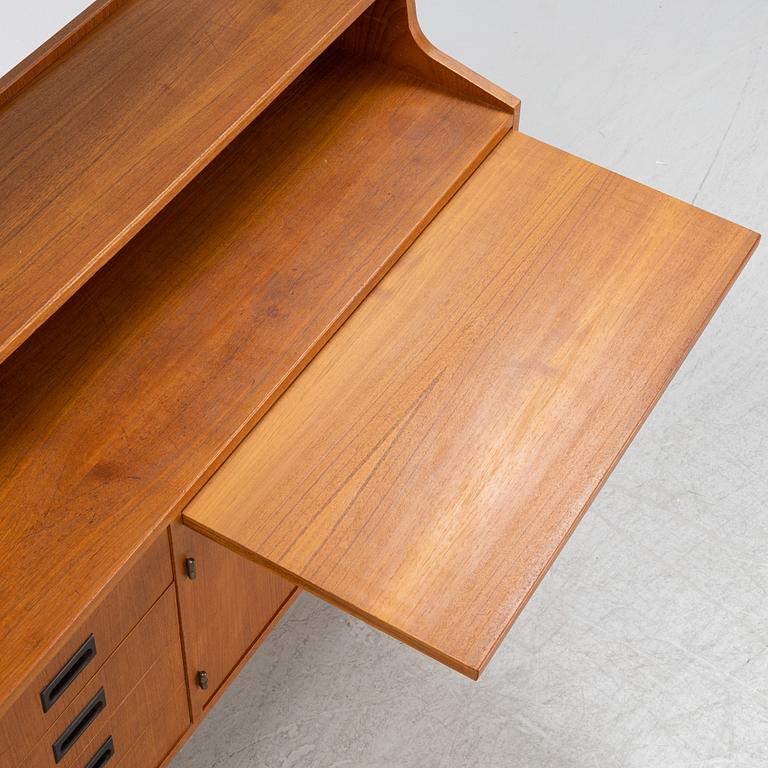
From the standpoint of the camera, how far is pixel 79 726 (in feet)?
5.74

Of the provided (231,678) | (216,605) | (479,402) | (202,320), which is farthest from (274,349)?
(231,678)

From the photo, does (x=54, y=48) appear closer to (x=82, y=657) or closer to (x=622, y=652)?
(x=82, y=657)

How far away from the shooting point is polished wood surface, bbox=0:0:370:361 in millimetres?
1590

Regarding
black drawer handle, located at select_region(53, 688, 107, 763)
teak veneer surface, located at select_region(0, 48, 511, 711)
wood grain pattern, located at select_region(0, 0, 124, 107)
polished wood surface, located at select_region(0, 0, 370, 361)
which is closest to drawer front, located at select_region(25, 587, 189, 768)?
black drawer handle, located at select_region(53, 688, 107, 763)

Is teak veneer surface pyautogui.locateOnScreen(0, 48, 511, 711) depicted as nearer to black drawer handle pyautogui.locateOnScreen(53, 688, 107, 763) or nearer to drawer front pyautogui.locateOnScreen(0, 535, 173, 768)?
drawer front pyautogui.locateOnScreen(0, 535, 173, 768)

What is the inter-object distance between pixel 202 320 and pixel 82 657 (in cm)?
49

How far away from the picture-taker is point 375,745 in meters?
2.30

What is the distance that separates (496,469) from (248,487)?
0.31 m

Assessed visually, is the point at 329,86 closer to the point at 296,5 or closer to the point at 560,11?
the point at 296,5

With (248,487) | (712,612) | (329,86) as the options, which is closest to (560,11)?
(329,86)

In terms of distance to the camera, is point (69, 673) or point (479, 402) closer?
point (69, 673)

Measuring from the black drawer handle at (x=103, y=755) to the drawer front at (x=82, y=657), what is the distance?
0.53 ft

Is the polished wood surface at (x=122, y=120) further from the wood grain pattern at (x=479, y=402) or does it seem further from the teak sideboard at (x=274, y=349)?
the wood grain pattern at (x=479, y=402)

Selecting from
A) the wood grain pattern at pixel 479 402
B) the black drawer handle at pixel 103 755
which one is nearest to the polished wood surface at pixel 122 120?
the wood grain pattern at pixel 479 402
